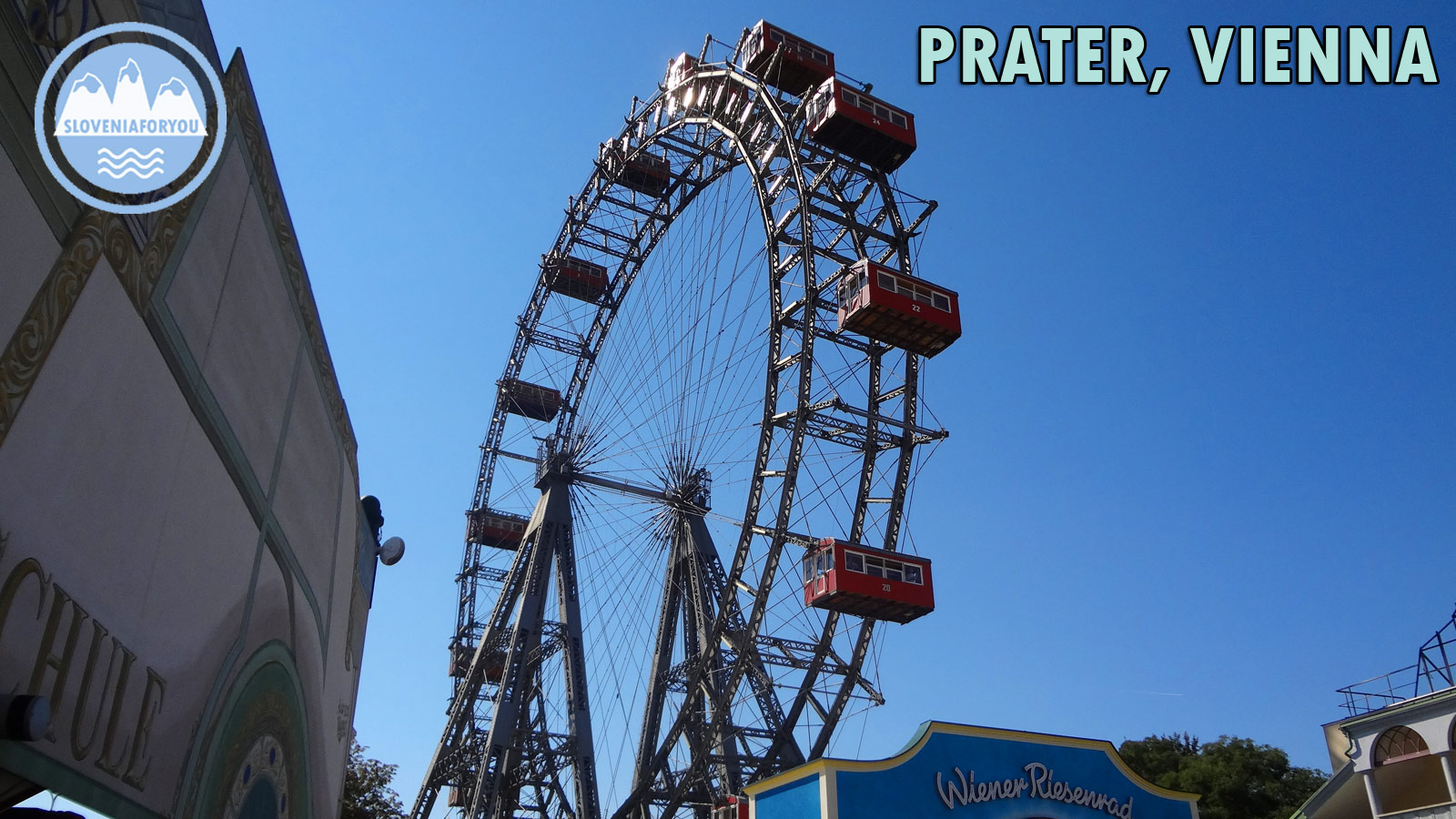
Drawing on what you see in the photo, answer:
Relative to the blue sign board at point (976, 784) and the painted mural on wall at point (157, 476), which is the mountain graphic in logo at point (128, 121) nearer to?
the painted mural on wall at point (157, 476)

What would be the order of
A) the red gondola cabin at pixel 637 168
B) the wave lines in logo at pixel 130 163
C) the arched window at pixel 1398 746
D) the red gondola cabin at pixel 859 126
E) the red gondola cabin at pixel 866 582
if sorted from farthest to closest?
the red gondola cabin at pixel 637 168
the red gondola cabin at pixel 859 126
the red gondola cabin at pixel 866 582
the arched window at pixel 1398 746
the wave lines in logo at pixel 130 163

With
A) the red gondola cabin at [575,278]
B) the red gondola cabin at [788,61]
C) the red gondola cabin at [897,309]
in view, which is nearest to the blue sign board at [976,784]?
the red gondola cabin at [897,309]

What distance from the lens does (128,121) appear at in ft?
23.9

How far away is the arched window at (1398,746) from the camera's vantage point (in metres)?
21.7

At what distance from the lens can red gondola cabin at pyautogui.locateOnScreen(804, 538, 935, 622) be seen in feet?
72.7

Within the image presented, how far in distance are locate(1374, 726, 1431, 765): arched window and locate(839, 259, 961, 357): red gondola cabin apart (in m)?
11.8

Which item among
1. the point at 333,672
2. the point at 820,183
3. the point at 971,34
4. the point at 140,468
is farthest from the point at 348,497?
the point at 820,183

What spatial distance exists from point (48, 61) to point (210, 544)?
391cm

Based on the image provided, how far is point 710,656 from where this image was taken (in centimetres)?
2488

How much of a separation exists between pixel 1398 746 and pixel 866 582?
11.0m

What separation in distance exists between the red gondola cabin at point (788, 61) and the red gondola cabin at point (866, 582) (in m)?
12.0

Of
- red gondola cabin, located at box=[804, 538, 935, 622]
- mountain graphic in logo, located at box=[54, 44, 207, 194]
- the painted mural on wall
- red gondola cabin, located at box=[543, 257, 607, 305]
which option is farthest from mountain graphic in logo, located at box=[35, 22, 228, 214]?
red gondola cabin, located at box=[543, 257, 607, 305]

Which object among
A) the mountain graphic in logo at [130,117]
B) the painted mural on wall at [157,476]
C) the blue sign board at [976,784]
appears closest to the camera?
the painted mural on wall at [157,476]

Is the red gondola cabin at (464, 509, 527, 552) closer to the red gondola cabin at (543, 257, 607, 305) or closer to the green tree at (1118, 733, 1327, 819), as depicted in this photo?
the red gondola cabin at (543, 257, 607, 305)
